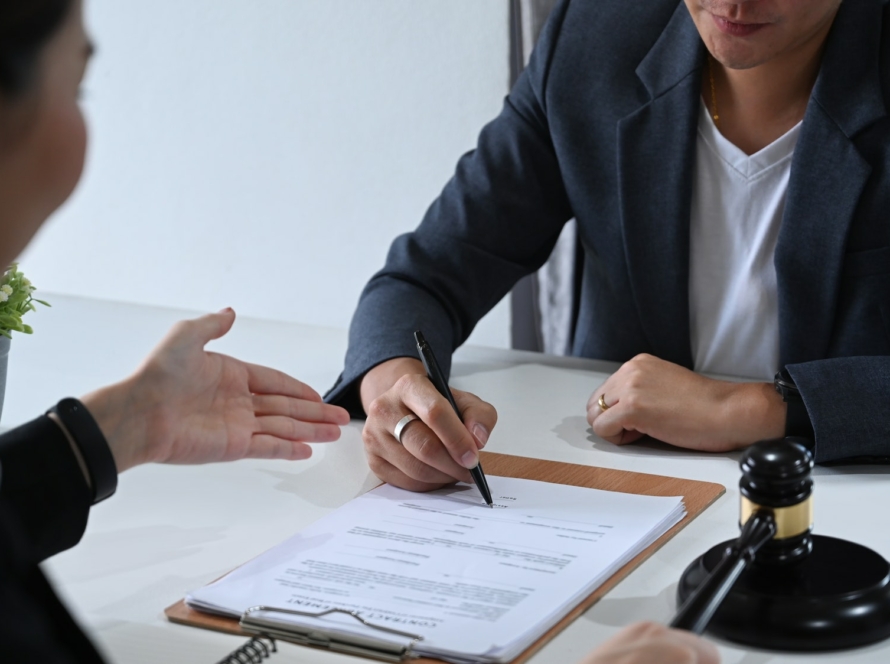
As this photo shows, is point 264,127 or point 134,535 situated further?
point 264,127

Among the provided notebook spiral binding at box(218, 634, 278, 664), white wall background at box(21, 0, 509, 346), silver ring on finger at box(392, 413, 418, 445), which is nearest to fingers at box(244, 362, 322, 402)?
silver ring on finger at box(392, 413, 418, 445)

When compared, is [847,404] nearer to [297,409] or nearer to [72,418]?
[297,409]

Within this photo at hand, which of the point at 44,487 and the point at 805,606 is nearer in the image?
the point at 805,606

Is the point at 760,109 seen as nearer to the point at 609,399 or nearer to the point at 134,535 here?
the point at 609,399

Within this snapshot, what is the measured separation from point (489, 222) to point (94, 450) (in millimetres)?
887

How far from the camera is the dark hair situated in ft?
2.03

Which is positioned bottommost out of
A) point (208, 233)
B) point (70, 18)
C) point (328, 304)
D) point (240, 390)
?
point (328, 304)

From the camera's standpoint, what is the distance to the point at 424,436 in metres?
1.19

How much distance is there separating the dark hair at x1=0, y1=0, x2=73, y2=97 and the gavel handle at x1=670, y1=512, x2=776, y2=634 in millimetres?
557

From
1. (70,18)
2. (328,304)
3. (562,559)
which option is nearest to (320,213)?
(328,304)

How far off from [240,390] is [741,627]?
0.57 metres

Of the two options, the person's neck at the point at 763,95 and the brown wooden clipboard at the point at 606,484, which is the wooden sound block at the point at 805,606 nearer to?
the brown wooden clipboard at the point at 606,484

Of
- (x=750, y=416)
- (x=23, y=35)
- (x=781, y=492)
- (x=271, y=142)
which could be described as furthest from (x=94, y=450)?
(x=271, y=142)

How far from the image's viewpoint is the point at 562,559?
39.5 inches
